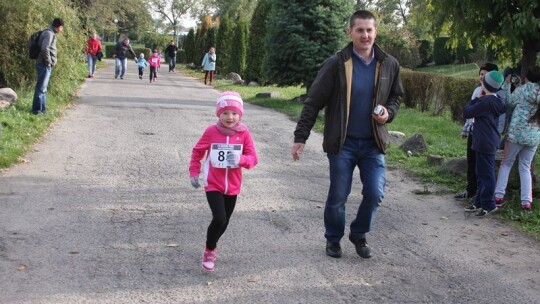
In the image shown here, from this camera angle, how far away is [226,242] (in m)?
5.37

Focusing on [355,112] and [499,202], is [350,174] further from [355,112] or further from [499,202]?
[499,202]

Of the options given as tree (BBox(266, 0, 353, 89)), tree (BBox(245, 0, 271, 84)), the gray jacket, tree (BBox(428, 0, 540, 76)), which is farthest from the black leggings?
tree (BBox(245, 0, 271, 84))

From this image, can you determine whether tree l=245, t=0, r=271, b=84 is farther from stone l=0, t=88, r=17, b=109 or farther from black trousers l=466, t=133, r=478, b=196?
black trousers l=466, t=133, r=478, b=196

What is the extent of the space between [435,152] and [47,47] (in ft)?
24.4

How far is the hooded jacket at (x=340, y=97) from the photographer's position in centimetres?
491

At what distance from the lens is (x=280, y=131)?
1236cm

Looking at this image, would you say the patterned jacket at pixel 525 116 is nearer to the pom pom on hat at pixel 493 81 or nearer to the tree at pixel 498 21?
the pom pom on hat at pixel 493 81

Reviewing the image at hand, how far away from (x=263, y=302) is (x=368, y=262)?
128cm

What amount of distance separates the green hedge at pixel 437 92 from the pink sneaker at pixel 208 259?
10317 mm

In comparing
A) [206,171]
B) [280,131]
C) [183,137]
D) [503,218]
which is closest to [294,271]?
[206,171]

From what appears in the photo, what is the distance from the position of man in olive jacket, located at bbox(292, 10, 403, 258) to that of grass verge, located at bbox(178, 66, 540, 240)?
7.54ft

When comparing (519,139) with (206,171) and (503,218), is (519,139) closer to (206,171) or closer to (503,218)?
(503,218)

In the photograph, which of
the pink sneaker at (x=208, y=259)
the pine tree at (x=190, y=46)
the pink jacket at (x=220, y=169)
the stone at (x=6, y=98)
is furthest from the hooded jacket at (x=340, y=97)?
the pine tree at (x=190, y=46)

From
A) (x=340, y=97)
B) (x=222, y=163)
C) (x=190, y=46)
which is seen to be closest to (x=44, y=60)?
(x=222, y=163)
